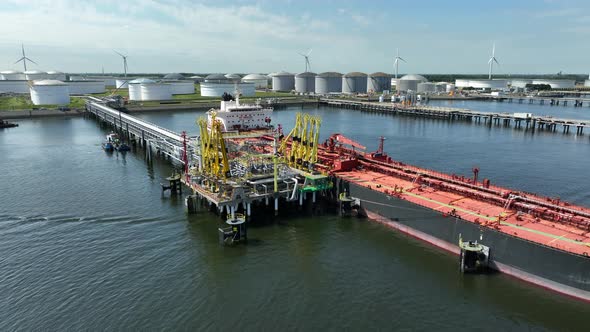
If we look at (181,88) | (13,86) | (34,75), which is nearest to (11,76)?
(34,75)

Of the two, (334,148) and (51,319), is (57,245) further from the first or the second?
(334,148)

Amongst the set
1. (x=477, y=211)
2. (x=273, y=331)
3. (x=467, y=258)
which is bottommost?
(x=273, y=331)

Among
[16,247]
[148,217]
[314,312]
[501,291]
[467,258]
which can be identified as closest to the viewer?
[314,312]

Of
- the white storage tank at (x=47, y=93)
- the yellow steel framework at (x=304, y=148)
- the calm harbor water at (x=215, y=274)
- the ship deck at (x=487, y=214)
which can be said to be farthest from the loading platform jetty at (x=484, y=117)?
the white storage tank at (x=47, y=93)

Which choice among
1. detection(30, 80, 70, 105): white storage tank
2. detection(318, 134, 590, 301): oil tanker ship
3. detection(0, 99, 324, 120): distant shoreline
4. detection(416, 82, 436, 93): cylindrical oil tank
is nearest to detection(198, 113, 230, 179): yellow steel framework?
detection(318, 134, 590, 301): oil tanker ship

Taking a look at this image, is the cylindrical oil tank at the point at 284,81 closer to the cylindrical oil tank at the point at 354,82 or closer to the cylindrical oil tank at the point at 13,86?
the cylindrical oil tank at the point at 354,82

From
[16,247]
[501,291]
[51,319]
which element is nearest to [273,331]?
[51,319]

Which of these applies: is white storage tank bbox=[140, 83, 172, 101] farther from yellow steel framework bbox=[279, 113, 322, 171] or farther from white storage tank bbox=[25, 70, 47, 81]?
yellow steel framework bbox=[279, 113, 322, 171]

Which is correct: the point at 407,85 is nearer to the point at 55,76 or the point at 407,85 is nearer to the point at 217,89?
the point at 217,89
